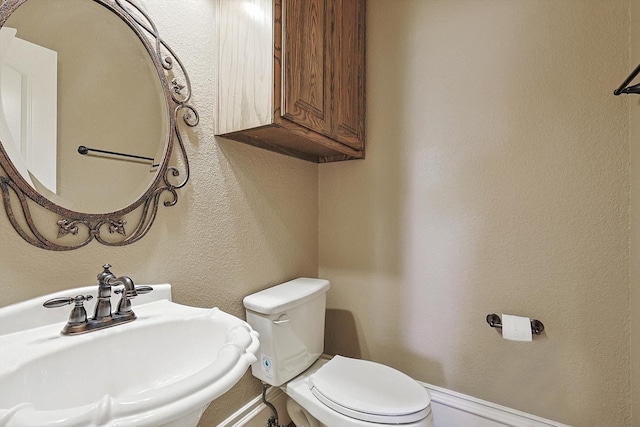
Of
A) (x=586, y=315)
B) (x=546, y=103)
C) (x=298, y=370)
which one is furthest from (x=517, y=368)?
(x=546, y=103)

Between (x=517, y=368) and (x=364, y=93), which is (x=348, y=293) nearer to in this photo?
(x=517, y=368)

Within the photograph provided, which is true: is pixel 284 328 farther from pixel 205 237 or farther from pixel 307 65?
pixel 307 65

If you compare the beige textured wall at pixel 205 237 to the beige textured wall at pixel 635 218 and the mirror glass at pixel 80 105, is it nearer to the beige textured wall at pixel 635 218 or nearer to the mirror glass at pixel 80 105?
the mirror glass at pixel 80 105

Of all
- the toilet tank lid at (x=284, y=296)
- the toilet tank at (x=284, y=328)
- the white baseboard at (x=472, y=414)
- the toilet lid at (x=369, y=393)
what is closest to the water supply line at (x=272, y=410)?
the toilet tank at (x=284, y=328)

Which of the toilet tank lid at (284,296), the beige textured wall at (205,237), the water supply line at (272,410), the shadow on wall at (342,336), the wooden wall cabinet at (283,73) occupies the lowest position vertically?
the water supply line at (272,410)

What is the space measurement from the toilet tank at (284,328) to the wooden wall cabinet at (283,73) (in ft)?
2.31

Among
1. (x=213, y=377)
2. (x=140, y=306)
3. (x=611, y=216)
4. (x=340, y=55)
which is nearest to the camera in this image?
(x=213, y=377)

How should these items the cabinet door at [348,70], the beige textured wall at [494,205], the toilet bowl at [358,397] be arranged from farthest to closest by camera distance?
the cabinet door at [348,70] < the beige textured wall at [494,205] < the toilet bowl at [358,397]

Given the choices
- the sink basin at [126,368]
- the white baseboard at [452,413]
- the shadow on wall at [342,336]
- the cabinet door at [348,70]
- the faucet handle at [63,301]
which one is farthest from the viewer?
the shadow on wall at [342,336]

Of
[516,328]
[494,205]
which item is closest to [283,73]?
[494,205]

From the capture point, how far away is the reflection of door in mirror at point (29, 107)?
0.72 meters

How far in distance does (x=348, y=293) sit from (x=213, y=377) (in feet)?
4.04

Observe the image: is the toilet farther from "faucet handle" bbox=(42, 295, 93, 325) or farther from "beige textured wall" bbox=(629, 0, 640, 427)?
"beige textured wall" bbox=(629, 0, 640, 427)

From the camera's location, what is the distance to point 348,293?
1.72 metres
